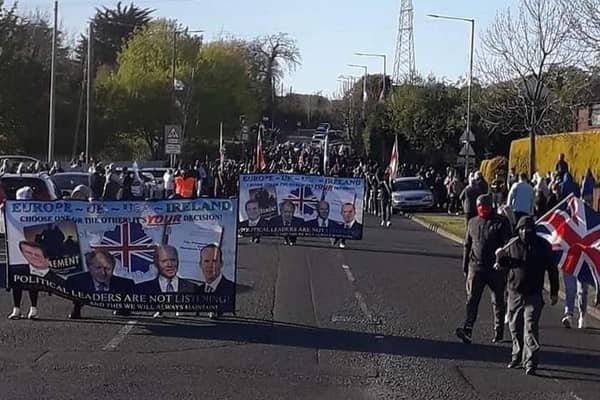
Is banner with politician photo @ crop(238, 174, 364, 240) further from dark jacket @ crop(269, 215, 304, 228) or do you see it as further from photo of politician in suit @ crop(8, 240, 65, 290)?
photo of politician in suit @ crop(8, 240, 65, 290)

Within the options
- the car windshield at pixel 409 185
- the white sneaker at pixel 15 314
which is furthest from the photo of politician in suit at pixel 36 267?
the car windshield at pixel 409 185

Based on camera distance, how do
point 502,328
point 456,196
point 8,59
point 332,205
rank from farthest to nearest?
point 8,59 → point 456,196 → point 332,205 → point 502,328

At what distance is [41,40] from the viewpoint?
89.6 meters

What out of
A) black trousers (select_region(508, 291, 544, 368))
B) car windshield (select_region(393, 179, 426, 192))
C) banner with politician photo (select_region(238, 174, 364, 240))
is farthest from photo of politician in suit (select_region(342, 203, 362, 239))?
car windshield (select_region(393, 179, 426, 192))

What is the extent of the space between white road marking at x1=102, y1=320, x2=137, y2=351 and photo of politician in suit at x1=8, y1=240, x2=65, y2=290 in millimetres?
1017

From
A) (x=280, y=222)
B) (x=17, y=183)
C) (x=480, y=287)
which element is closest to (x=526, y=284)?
(x=480, y=287)

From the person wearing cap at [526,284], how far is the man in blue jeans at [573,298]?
10.3 ft

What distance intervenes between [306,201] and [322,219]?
0.54 metres

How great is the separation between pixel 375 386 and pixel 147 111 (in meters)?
63.2

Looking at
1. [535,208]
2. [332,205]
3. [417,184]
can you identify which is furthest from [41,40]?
[535,208]

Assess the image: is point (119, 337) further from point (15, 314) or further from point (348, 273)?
point (348, 273)

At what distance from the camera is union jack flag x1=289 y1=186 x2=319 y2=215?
85.3 feet

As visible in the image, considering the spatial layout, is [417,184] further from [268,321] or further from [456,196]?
[268,321]

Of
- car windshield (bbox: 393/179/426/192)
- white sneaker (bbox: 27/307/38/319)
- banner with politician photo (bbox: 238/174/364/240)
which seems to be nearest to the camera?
white sneaker (bbox: 27/307/38/319)
